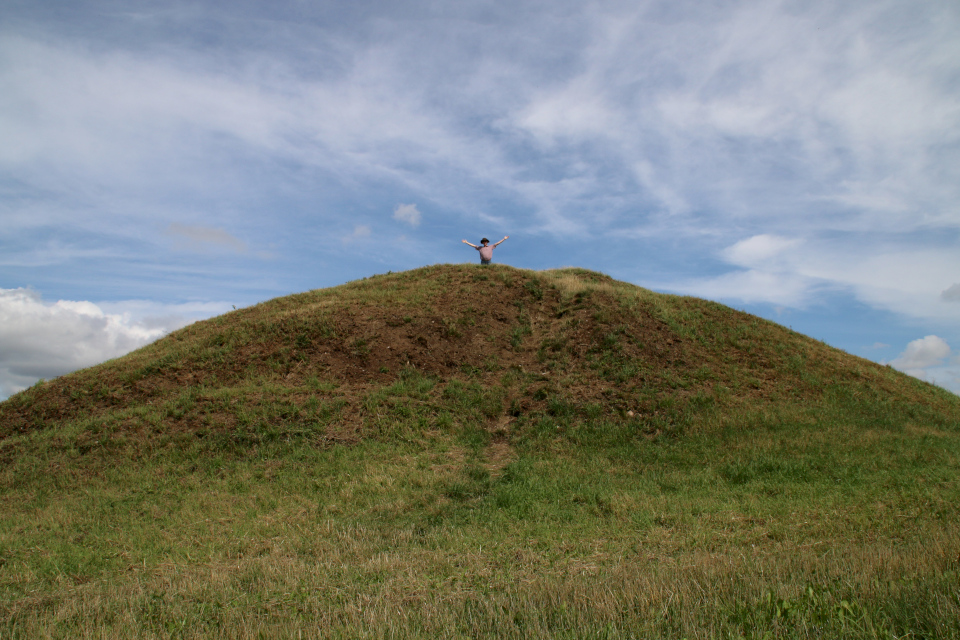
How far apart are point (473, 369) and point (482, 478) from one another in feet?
20.6

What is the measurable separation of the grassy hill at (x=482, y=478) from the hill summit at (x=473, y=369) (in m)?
0.10

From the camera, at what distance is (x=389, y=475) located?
1194 centimetres

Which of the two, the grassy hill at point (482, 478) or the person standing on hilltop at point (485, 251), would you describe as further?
the person standing on hilltop at point (485, 251)

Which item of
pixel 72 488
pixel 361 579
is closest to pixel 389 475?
pixel 361 579

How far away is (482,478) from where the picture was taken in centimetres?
1194

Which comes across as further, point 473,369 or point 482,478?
point 473,369

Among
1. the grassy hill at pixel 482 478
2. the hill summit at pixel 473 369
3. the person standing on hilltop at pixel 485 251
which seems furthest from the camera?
the person standing on hilltop at pixel 485 251

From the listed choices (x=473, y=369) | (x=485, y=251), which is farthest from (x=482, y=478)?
(x=485, y=251)

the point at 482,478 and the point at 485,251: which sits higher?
the point at 485,251

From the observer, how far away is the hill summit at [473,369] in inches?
587

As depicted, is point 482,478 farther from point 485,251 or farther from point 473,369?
point 485,251

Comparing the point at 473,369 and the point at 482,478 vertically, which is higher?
the point at 473,369

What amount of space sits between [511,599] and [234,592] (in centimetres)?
347

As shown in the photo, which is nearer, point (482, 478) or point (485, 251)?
point (482, 478)
